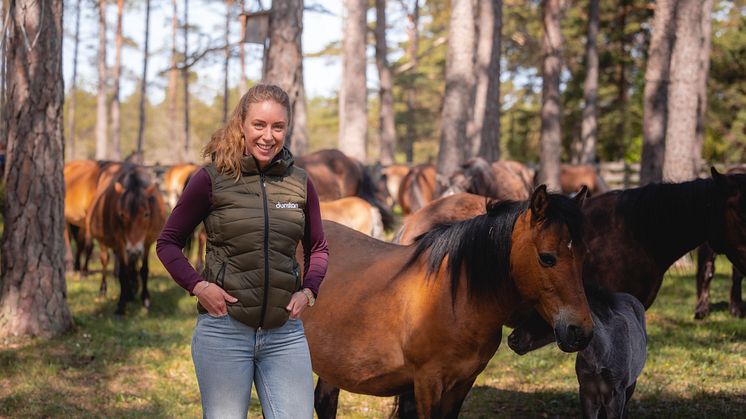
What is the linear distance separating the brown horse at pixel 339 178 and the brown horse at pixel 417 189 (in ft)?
22.9

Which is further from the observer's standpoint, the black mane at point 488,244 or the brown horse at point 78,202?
the brown horse at point 78,202

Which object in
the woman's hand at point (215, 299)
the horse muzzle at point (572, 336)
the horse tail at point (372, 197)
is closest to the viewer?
the woman's hand at point (215, 299)

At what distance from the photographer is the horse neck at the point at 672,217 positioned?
543 cm

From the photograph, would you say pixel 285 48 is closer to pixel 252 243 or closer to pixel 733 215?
pixel 733 215

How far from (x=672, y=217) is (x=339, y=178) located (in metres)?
7.15

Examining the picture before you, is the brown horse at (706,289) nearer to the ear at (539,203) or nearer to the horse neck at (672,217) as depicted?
the horse neck at (672,217)

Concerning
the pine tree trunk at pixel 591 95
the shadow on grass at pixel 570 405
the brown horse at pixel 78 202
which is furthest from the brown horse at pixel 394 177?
the shadow on grass at pixel 570 405

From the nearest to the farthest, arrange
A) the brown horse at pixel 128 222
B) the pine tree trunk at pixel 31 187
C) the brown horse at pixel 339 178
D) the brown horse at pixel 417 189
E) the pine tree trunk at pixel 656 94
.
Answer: the pine tree trunk at pixel 31 187, the brown horse at pixel 128 222, the brown horse at pixel 339 178, the pine tree trunk at pixel 656 94, the brown horse at pixel 417 189

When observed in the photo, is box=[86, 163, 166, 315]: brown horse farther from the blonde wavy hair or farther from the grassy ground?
the blonde wavy hair

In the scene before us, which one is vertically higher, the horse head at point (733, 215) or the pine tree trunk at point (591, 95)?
the pine tree trunk at point (591, 95)

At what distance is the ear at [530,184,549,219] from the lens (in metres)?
3.51

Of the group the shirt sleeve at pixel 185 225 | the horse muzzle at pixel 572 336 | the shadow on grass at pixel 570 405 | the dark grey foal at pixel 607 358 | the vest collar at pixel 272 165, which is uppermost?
the vest collar at pixel 272 165

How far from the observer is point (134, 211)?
34.4 feet

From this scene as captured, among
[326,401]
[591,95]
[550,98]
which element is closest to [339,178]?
[326,401]
